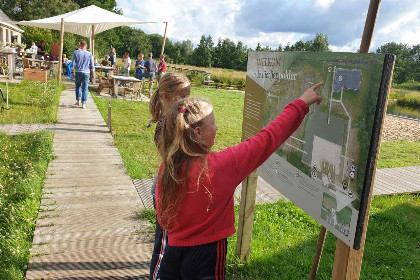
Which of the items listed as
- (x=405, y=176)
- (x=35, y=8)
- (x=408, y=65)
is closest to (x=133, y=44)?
(x=35, y=8)

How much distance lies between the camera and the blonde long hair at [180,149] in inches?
63.5

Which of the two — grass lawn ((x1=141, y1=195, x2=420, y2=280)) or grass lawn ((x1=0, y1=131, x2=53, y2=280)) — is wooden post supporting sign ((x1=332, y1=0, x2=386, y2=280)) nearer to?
grass lawn ((x1=141, y1=195, x2=420, y2=280))

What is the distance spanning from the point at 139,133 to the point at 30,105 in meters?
4.08

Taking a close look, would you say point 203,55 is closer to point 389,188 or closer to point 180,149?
point 389,188

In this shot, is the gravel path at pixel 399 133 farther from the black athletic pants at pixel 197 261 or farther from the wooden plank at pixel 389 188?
the black athletic pants at pixel 197 261

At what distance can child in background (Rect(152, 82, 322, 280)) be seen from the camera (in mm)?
1636

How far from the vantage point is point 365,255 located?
3.62 m

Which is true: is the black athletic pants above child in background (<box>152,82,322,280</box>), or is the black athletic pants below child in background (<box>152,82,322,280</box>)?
below

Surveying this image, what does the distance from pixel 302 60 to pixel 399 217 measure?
3.29 meters

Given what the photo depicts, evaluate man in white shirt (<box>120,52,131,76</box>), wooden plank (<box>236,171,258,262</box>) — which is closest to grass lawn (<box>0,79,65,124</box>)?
man in white shirt (<box>120,52,131,76</box>)

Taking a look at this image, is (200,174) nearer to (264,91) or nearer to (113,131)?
(264,91)

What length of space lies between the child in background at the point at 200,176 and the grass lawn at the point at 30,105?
7428 millimetres

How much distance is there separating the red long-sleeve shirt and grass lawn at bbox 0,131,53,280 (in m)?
1.89

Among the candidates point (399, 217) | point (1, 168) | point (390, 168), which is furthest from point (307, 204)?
point (390, 168)
